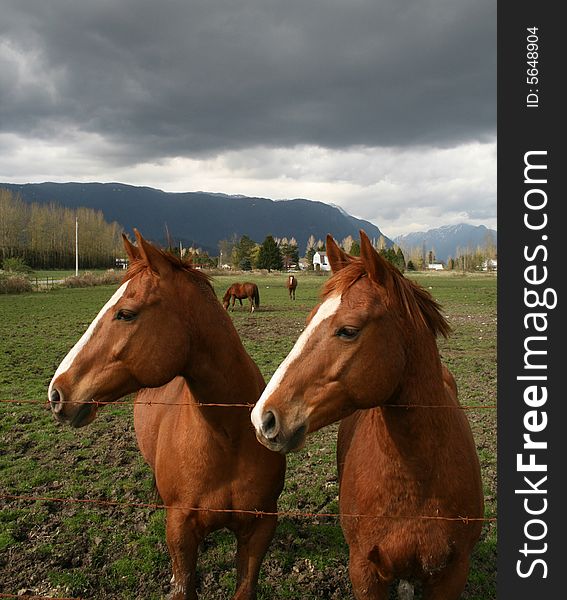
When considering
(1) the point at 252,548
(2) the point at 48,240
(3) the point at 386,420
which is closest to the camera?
(3) the point at 386,420

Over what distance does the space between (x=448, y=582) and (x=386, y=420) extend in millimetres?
937

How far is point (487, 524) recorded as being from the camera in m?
4.32

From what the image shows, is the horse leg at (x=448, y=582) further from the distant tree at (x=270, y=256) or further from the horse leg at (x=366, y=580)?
the distant tree at (x=270, y=256)

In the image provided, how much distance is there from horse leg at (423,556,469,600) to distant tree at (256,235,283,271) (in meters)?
71.8

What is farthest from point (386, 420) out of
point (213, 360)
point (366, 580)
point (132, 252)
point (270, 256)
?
point (270, 256)

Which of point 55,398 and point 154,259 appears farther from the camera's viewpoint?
point 154,259

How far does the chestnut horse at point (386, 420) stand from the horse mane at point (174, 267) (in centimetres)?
88

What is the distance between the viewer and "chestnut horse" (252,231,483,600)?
6.43ft

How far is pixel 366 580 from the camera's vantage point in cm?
233

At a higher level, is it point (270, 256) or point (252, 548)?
point (270, 256)

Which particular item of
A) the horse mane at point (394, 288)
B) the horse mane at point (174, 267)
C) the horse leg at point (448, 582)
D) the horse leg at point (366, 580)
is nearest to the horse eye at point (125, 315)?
the horse mane at point (174, 267)

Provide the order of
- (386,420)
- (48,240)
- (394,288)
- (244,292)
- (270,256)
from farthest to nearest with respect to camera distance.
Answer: (48,240), (270,256), (244,292), (386,420), (394,288)

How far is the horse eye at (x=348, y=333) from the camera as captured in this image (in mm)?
1961

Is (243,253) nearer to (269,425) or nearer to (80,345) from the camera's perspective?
(80,345)
